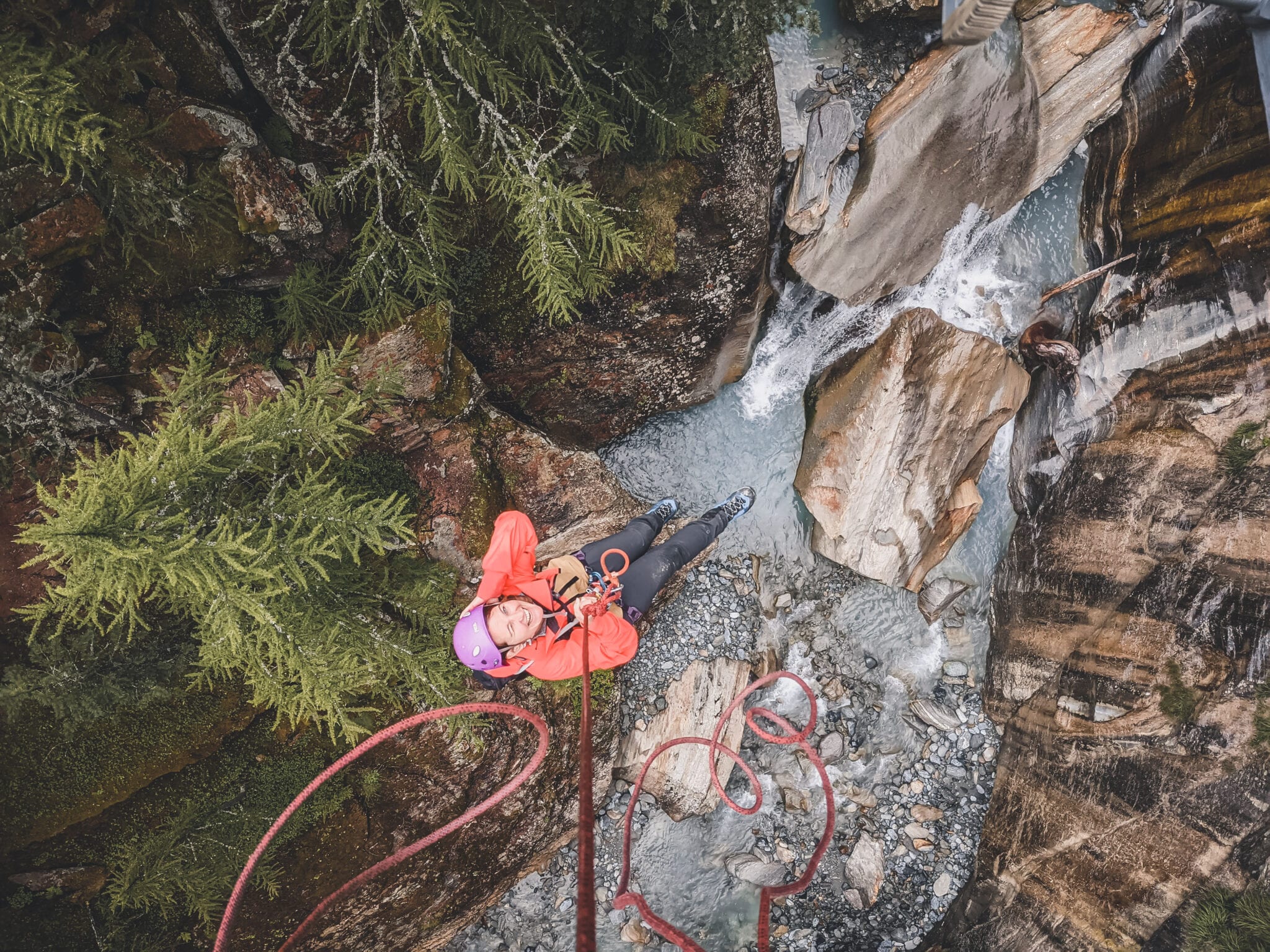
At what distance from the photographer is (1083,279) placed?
750cm

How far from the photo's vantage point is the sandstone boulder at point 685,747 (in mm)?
7426

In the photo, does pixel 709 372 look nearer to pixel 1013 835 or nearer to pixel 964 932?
pixel 1013 835

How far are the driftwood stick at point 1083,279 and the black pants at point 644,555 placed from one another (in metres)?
6.03

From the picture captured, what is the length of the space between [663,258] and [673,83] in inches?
63.7

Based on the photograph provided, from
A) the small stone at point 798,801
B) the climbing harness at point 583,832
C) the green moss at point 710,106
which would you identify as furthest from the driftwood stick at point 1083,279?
the small stone at point 798,801

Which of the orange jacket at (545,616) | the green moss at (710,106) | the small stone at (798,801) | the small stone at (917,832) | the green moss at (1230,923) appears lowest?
the small stone at (917,832)

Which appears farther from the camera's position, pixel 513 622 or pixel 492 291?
pixel 492 291

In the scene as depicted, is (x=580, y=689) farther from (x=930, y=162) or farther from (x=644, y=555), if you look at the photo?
(x=930, y=162)

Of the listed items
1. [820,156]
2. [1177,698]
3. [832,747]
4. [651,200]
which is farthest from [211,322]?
[1177,698]

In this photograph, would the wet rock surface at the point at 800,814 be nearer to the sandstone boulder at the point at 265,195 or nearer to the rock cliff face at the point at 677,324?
the rock cliff face at the point at 677,324

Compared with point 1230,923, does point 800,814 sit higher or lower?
lower

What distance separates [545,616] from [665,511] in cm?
286

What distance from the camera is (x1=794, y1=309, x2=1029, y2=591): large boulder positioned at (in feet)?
23.3

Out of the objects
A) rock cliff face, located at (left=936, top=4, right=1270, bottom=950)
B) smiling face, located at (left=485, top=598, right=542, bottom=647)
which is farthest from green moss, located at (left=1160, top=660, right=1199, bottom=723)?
smiling face, located at (left=485, top=598, right=542, bottom=647)
